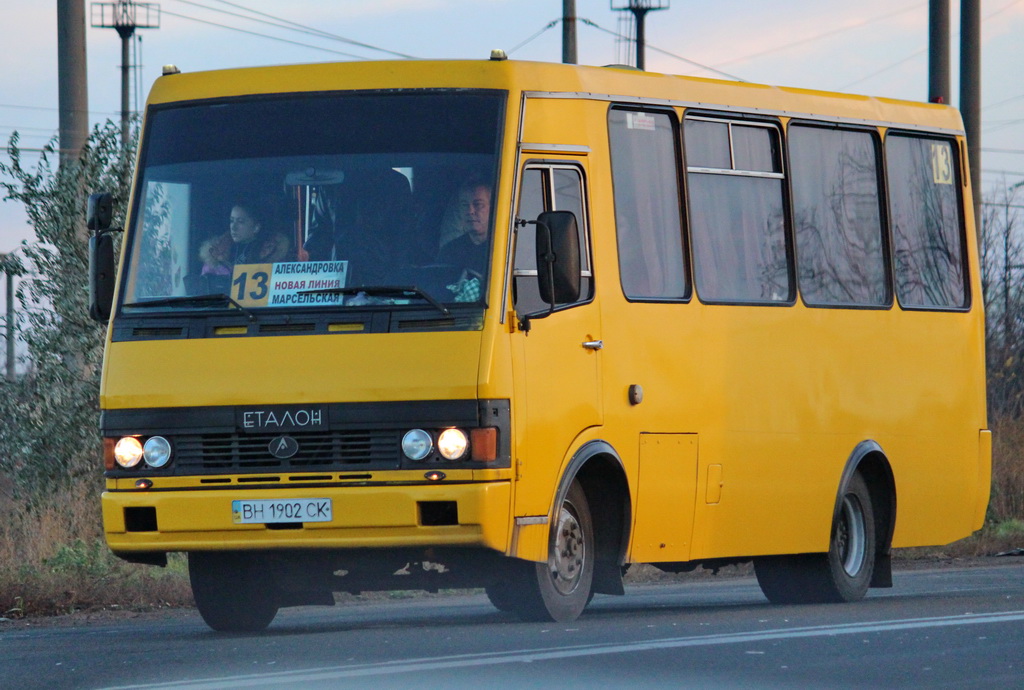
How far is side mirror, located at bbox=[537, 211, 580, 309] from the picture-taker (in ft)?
34.4

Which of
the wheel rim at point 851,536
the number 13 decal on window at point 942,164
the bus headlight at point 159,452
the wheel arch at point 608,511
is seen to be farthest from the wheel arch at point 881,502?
the bus headlight at point 159,452

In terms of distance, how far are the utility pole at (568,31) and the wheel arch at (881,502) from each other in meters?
13.4

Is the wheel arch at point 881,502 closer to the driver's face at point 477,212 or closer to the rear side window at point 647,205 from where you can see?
the rear side window at point 647,205

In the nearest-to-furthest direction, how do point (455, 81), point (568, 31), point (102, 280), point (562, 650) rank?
point (562, 650) → point (455, 81) → point (102, 280) → point (568, 31)

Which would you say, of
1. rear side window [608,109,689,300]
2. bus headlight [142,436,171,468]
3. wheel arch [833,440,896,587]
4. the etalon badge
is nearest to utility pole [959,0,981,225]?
wheel arch [833,440,896,587]

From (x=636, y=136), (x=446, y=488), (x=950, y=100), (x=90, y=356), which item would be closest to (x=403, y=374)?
(x=446, y=488)

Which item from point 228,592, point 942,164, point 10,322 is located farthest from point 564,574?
point 10,322

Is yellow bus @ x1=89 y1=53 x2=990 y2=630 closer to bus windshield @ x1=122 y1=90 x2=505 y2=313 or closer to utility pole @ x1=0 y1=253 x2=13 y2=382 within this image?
bus windshield @ x1=122 y1=90 x2=505 y2=313

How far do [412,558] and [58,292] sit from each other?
8268 millimetres

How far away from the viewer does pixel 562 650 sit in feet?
30.8

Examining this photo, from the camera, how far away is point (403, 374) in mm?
10281

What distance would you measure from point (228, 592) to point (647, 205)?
131 inches

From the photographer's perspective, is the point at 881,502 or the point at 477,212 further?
the point at 881,502

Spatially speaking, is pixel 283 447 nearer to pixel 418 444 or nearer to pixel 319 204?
pixel 418 444
